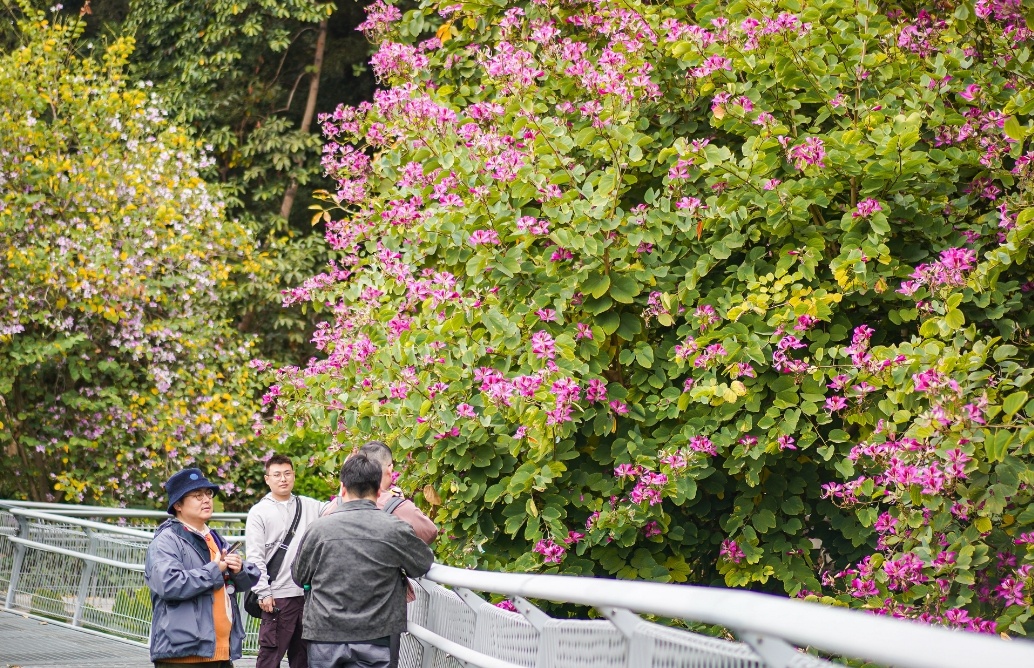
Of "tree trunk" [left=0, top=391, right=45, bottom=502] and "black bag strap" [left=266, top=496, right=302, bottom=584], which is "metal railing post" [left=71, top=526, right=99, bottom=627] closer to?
"tree trunk" [left=0, top=391, right=45, bottom=502]

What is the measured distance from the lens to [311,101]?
21641mm

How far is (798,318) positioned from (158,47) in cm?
1807

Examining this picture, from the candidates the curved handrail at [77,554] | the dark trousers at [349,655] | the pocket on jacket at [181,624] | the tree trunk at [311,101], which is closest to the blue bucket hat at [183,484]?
the pocket on jacket at [181,624]

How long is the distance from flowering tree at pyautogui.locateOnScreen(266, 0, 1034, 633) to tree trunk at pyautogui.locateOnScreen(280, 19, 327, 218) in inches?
586

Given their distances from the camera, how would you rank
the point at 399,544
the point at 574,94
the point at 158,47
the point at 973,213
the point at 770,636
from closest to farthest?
the point at 770,636 < the point at 399,544 < the point at 973,213 < the point at 574,94 < the point at 158,47

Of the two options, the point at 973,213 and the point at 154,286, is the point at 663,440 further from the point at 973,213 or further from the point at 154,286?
the point at 154,286

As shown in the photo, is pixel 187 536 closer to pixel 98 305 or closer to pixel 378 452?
pixel 378 452

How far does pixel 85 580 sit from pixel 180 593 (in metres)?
6.29

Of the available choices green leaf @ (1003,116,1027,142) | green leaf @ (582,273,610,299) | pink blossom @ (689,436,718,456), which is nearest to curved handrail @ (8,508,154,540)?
green leaf @ (582,273,610,299)

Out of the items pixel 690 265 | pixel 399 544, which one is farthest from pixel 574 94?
pixel 399 544

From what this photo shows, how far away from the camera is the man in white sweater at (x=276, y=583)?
650cm

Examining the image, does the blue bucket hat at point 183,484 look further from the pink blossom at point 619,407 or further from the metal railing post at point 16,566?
the metal railing post at point 16,566

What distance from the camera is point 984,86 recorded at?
5797 mm

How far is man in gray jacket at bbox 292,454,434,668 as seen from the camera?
4.50 metres
